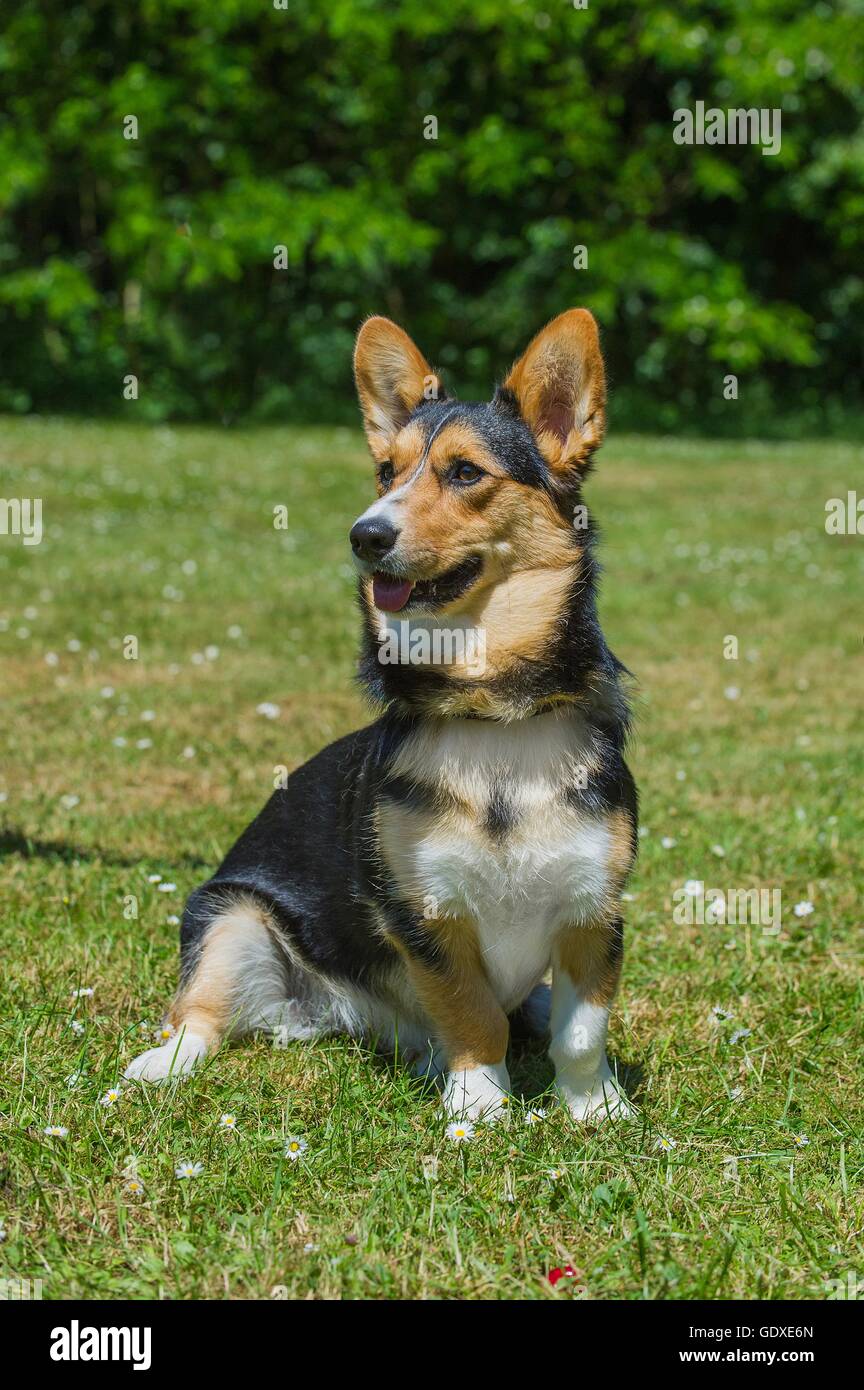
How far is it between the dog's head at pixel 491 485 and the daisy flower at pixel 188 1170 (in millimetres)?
1293

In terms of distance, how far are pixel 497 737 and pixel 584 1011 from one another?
2.23ft

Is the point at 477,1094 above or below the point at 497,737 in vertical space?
below

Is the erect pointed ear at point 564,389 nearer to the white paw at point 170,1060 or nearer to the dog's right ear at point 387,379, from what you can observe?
the dog's right ear at point 387,379

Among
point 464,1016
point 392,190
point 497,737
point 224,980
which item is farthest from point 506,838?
point 392,190

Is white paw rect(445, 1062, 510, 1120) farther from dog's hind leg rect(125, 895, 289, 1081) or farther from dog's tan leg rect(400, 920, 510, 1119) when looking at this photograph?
dog's hind leg rect(125, 895, 289, 1081)

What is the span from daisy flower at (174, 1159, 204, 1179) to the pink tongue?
1.29m

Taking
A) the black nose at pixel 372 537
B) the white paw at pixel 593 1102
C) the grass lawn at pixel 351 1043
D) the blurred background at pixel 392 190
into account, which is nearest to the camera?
the grass lawn at pixel 351 1043

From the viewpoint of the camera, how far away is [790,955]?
430 centimetres

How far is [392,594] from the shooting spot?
3109mm

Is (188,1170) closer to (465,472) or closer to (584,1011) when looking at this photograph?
(584,1011)

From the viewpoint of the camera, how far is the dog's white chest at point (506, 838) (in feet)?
10.1

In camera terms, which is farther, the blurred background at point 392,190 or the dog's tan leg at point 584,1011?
the blurred background at point 392,190

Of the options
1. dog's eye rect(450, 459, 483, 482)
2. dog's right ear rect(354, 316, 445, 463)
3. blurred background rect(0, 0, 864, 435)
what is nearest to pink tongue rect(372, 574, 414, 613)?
dog's eye rect(450, 459, 483, 482)

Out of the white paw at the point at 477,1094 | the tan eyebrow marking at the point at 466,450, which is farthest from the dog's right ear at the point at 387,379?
the white paw at the point at 477,1094
